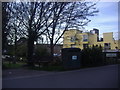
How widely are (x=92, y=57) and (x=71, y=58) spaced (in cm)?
337

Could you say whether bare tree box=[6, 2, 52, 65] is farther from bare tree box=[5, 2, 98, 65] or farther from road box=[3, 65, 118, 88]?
road box=[3, 65, 118, 88]

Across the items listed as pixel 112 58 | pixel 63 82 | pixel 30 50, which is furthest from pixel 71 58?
pixel 112 58

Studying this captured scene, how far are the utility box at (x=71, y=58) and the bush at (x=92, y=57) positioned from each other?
2.03 metres

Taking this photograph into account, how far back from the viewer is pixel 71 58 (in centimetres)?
1714

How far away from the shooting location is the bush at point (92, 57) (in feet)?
63.4

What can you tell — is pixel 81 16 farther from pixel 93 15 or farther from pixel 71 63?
pixel 71 63

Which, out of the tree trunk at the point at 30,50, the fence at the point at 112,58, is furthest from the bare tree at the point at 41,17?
the fence at the point at 112,58

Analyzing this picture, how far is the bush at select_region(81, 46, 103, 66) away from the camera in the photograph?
761 inches

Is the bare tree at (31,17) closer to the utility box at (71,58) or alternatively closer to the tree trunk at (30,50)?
the tree trunk at (30,50)

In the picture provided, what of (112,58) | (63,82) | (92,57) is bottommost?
(63,82)

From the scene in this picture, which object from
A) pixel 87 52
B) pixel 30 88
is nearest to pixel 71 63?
pixel 87 52

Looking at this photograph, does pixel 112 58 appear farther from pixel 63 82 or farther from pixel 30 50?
pixel 63 82

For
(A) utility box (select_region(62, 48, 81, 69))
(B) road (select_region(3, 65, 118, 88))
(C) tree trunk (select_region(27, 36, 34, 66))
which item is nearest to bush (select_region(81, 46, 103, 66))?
(A) utility box (select_region(62, 48, 81, 69))

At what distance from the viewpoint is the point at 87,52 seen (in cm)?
1970
